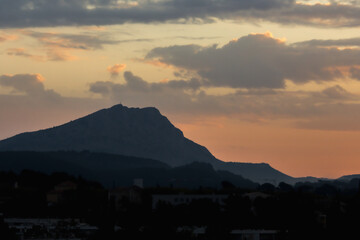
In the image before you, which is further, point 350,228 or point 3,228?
point 350,228

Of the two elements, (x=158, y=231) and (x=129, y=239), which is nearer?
(x=129, y=239)

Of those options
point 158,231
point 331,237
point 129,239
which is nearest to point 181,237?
point 158,231

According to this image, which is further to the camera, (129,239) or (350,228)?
(350,228)

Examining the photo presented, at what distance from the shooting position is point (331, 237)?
192 metres

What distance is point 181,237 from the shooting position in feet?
629

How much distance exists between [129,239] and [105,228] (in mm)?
12891

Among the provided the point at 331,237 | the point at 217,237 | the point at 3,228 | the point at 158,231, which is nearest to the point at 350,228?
the point at 331,237

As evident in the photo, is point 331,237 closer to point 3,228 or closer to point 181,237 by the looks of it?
point 181,237

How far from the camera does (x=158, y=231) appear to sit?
187 meters

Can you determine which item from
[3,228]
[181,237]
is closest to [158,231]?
[181,237]

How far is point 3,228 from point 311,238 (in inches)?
2578

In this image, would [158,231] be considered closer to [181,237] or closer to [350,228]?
[181,237]

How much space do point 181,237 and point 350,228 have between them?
36246 millimetres

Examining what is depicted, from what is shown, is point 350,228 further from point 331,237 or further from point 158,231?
point 158,231
